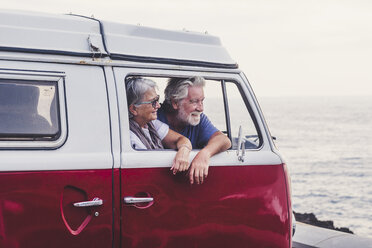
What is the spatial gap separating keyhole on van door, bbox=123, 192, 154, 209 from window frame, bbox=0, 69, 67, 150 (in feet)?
1.77

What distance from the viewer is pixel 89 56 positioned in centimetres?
368

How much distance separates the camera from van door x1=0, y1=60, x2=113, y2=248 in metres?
3.32

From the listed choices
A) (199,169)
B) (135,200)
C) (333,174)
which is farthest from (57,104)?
(333,174)

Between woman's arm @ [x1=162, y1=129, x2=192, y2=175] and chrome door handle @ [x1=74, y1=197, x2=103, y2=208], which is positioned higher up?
woman's arm @ [x1=162, y1=129, x2=192, y2=175]

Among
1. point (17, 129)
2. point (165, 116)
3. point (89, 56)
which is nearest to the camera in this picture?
point (17, 129)

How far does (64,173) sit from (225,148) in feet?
3.99

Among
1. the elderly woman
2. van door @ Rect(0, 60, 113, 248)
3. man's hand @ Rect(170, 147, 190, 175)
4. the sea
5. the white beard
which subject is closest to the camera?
van door @ Rect(0, 60, 113, 248)

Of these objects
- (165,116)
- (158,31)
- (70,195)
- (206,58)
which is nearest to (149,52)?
(158,31)

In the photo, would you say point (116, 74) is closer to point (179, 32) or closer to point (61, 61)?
point (61, 61)

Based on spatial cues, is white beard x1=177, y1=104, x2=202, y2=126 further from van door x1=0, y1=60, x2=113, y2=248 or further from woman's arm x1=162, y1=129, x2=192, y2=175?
van door x1=0, y1=60, x2=113, y2=248

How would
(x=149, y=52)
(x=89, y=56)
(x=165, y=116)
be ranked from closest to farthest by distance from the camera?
(x=89, y=56) → (x=149, y=52) → (x=165, y=116)

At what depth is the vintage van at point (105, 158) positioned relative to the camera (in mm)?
3375

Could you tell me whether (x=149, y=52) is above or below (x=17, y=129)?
above

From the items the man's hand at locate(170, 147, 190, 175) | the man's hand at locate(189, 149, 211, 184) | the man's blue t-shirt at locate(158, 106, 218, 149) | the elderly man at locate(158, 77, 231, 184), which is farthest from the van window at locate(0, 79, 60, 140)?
the man's blue t-shirt at locate(158, 106, 218, 149)
